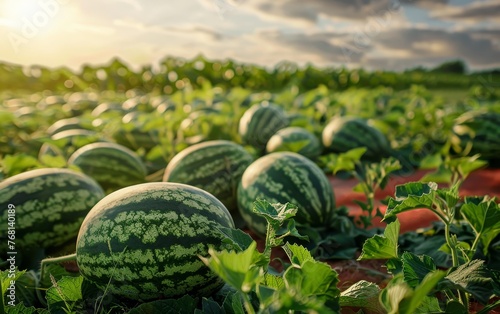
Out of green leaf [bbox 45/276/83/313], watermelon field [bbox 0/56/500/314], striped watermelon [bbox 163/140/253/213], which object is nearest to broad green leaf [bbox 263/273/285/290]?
watermelon field [bbox 0/56/500/314]

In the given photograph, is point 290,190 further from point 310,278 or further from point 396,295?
point 396,295

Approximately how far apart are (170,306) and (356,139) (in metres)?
2.96

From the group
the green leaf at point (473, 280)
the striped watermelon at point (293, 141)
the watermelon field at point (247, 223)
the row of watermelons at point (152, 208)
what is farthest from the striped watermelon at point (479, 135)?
the green leaf at point (473, 280)

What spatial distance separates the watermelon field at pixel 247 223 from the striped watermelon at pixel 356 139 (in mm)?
12

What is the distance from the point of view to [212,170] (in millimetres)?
2904

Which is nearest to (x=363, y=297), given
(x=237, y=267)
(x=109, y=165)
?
(x=237, y=267)

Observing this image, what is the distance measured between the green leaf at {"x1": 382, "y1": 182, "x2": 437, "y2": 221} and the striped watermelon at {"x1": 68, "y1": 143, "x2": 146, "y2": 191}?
2076mm

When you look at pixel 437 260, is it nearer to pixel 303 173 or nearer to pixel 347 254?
pixel 347 254

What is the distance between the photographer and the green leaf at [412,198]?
150cm

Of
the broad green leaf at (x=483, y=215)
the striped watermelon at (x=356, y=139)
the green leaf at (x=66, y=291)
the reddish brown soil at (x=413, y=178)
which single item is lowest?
the reddish brown soil at (x=413, y=178)

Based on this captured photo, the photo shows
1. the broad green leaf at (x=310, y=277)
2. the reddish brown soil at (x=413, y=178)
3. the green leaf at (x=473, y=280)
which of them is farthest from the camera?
the reddish brown soil at (x=413, y=178)

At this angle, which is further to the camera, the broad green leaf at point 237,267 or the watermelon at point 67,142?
the watermelon at point 67,142

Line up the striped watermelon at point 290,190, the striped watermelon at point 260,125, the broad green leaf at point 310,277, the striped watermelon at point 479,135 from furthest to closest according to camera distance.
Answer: the striped watermelon at point 260,125, the striped watermelon at point 479,135, the striped watermelon at point 290,190, the broad green leaf at point 310,277

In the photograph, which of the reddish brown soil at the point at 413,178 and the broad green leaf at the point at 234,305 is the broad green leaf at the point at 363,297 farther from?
the reddish brown soil at the point at 413,178
